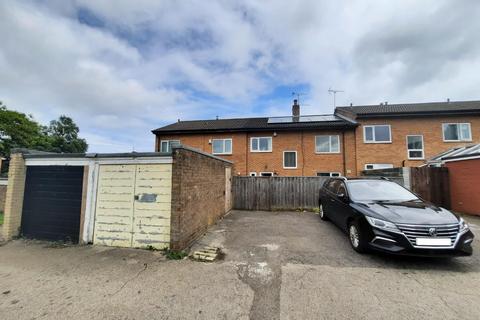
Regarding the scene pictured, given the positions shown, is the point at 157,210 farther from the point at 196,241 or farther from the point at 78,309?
the point at 78,309

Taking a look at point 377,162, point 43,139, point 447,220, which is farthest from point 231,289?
point 43,139

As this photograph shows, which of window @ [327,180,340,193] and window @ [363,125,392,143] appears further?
window @ [363,125,392,143]


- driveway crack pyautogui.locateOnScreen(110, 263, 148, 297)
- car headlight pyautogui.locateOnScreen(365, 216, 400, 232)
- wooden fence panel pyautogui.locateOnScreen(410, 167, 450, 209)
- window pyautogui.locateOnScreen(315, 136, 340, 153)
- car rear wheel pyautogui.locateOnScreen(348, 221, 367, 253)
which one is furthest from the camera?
window pyautogui.locateOnScreen(315, 136, 340, 153)

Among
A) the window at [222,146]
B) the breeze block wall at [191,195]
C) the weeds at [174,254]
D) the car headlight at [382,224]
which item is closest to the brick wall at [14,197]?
the weeds at [174,254]

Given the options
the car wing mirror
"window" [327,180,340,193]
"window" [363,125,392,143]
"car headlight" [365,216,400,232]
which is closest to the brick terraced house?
"window" [363,125,392,143]

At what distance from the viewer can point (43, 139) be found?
35.4m

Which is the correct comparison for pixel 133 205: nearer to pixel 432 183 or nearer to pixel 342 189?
pixel 342 189

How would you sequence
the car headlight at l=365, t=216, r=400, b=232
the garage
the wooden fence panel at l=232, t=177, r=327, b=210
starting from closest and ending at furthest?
the car headlight at l=365, t=216, r=400, b=232 → the garage → the wooden fence panel at l=232, t=177, r=327, b=210

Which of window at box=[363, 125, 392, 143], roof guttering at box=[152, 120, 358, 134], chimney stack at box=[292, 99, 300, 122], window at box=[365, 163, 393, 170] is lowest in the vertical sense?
window at box=[365, 163, 393, 170]

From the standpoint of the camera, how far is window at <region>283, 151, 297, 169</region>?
51.9 feet

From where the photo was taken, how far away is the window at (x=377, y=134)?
15.2 m

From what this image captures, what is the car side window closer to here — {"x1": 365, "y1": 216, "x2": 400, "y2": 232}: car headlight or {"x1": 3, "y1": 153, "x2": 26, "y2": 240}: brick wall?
{"x1": 365, "y1": 216, "x2": 400, "y2": 232}: car headlight

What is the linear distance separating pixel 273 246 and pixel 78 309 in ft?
13.0

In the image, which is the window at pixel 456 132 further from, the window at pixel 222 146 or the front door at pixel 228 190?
the front door at pixel 228 190
